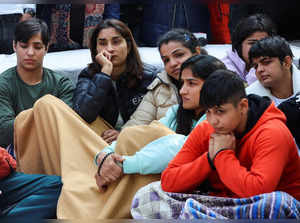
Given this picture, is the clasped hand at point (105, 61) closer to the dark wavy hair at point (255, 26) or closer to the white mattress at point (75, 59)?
the white mattress at point (75, 59)

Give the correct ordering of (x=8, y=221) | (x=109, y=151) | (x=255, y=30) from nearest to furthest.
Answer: (x=8, y=221)
(x=109, y=151)
(x=255, y=30)

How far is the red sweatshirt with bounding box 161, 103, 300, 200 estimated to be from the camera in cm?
126

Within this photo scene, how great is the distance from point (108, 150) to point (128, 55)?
35.1 inches

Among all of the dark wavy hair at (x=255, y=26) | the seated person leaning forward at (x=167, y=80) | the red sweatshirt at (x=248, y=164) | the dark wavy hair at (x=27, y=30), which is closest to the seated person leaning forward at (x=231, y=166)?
the red sweatshirt at (x=248, y=164)

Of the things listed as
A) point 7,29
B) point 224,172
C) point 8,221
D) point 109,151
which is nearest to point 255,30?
point 109,151

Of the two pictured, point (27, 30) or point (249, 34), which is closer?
point (249, 34)

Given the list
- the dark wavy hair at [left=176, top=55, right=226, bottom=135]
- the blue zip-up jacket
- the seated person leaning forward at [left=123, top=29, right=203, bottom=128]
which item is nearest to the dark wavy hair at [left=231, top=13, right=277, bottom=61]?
the seated person leaning forward at [left=123, top=29, right=203, bottom=128]

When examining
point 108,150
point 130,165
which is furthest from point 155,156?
point 108,150

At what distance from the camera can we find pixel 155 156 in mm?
1631

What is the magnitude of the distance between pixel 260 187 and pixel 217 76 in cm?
36

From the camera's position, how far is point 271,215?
3.92 ft

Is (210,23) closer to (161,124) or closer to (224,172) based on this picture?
(161,124)

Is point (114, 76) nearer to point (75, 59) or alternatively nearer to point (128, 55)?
point (128, 55)

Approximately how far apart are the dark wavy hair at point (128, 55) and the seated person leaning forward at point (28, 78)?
0.22m
